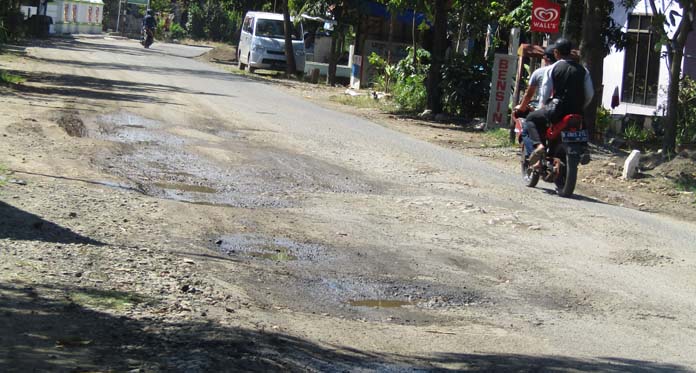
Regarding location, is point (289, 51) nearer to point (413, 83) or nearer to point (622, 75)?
point (413, 83)

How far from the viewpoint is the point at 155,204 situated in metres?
9.86

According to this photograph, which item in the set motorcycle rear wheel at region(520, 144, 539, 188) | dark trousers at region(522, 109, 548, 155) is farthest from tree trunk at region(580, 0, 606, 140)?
dark trousers at region(522, 109, 548, 155)

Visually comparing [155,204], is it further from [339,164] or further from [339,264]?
[339,164]

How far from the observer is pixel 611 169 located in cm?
1529

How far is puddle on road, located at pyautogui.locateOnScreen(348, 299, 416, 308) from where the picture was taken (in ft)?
23.0

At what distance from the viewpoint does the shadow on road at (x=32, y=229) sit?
25.2ft

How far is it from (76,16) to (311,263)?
210 ft

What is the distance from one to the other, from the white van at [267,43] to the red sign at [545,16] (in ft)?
70.5

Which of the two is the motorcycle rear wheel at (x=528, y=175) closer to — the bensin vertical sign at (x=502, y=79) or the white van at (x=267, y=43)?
the bensin vertical sign at (x=502, y=79)

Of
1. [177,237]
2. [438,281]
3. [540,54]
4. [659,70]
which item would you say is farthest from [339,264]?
[659,70]

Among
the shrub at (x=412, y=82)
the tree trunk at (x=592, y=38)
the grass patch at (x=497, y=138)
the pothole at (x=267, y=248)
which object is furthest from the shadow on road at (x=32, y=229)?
the shrub at (x=412, y=82)

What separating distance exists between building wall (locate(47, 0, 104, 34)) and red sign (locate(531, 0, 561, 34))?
4880 cm

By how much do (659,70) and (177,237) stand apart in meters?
17.0

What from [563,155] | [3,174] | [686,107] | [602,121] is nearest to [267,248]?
[3,174]
